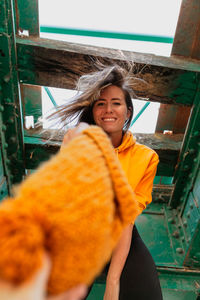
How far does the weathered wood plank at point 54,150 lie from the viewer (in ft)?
6.29

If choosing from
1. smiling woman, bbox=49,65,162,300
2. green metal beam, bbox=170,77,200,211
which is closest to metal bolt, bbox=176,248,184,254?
green metal beam, bbox=170,77,200,211

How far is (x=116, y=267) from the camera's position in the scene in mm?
1162

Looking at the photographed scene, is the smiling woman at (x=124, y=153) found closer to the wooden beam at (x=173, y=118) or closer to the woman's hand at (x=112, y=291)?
the woman's hand at (x=112, y=291)

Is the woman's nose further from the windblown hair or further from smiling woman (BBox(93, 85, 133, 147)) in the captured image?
the windblown hair

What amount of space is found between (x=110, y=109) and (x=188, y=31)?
128 cm

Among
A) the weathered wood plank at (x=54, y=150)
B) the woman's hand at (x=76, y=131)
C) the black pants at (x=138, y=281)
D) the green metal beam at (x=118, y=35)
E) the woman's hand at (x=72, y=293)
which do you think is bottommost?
the black pants at (x=138, y=281)

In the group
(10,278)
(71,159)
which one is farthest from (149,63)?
(10,278)

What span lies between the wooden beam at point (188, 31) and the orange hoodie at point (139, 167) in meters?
1.19

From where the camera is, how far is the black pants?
1.22 meters

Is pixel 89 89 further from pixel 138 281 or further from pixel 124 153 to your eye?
pixel 138 281

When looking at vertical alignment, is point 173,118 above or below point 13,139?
above

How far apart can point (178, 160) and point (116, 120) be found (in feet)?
3.34

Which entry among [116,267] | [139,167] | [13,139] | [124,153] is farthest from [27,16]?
[116,267]

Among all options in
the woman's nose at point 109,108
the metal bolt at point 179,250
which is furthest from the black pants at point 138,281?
the woman's nose at point 109,108
